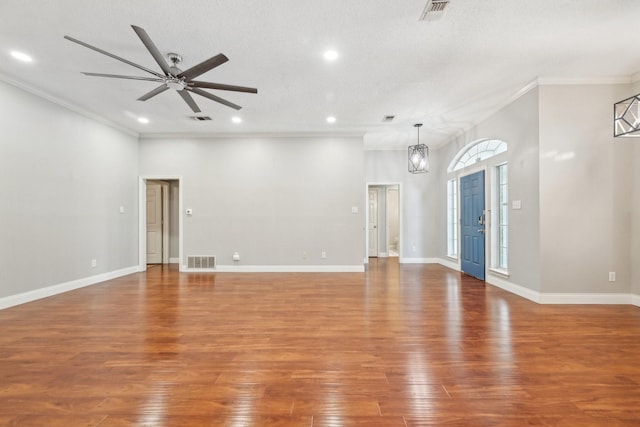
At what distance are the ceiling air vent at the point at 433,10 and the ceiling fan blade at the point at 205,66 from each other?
5.96ft

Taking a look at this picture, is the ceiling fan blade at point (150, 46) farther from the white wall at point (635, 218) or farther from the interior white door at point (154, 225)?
the white wall at point (635, 218)

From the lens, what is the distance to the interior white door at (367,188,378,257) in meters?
8.92

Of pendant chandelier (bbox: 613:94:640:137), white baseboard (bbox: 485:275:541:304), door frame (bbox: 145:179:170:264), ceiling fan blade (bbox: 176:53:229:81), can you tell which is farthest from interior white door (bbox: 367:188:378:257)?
ceiling fan blade (bbox: 176:53:229:81)

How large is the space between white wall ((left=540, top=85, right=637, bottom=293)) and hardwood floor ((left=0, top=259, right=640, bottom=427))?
50cm

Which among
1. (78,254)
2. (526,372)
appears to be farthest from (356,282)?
(78,254)

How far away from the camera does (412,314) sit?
347 cm

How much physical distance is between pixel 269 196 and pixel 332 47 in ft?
12.4

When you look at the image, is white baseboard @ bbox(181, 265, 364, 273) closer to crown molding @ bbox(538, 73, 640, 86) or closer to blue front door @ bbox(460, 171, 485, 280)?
blue front door @ bbox(460, 171, 485, 280)

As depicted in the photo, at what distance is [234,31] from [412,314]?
370 centimetres

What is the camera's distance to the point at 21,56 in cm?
329

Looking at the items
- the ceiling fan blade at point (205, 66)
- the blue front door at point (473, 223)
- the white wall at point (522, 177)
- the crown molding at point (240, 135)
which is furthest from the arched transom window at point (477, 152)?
the ceiling fan blade at point (205, 66)

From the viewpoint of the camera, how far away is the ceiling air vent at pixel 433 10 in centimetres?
242

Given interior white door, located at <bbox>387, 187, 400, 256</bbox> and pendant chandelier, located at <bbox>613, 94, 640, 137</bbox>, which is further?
interior white door, located at <bbox>387, 187, 400, 256</bbox>

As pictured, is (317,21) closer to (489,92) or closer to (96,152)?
(489,92)
